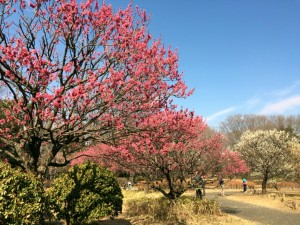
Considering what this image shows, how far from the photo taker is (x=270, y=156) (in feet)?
93.9

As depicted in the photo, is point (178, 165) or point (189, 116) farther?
point (178, 165)

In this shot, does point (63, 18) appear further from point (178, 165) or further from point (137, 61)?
point (178, 165)

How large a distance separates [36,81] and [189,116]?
6.03m

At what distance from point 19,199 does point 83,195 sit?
347 centimetres

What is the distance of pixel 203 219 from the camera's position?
11.6 metres

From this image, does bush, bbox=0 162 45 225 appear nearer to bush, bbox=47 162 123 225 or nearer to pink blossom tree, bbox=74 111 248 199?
bush, bbox=47 162 123 225

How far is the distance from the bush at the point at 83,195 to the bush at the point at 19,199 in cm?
209

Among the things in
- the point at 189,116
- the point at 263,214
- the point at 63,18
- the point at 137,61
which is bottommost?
the point at 263,214

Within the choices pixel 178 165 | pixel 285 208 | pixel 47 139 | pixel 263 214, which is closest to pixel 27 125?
pixel 47 139

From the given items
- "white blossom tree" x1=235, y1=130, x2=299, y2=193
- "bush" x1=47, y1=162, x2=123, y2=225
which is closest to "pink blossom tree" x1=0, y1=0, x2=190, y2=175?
"bush" x1=47, y1=162, x2=123, y2=225

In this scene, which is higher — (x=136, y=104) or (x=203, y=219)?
(x=136, y=104)

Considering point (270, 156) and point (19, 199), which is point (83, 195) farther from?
point (270, 156)

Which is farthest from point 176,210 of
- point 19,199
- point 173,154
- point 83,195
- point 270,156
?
point 270,156

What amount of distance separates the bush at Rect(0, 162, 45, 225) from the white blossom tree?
25.3 metres
